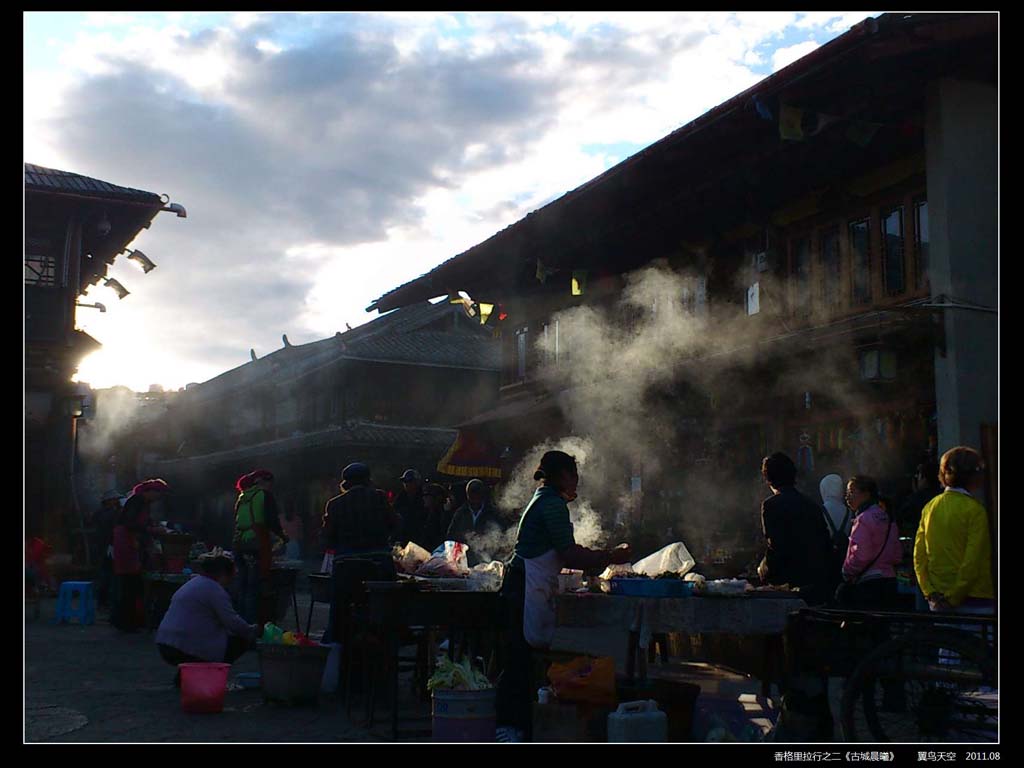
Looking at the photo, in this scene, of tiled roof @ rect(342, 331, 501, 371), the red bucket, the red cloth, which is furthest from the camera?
tiled roof @ rect(342, 331, 501, 371)

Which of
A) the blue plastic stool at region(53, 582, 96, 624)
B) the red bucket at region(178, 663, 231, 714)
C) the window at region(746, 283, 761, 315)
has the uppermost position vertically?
the window at region(746, 283, 761, 315)

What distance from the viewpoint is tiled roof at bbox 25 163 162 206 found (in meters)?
18.4

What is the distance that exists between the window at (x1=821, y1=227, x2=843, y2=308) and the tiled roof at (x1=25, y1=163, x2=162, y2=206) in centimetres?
1240

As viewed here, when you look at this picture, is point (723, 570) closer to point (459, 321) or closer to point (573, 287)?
point (573, 287)

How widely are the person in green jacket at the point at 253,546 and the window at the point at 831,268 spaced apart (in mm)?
6145

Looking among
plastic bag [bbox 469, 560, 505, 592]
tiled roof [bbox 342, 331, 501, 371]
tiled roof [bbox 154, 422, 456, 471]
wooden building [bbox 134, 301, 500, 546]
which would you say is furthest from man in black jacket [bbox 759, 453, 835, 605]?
tiled roof [bbox 342, 331, 501, 371]

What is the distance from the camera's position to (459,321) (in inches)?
1324

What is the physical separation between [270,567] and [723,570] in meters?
4.60

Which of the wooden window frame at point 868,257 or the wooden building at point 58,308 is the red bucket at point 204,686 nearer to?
the wooden window frame at point 868,257

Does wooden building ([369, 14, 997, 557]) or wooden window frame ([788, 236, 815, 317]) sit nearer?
wooden building ([369, 14, 997, 557])

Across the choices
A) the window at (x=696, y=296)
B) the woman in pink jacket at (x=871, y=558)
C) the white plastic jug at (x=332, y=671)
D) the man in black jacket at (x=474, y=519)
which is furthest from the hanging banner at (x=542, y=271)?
the woman in pink jacket at (x=871, y=558)

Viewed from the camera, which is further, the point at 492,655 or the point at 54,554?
the point at 54,554

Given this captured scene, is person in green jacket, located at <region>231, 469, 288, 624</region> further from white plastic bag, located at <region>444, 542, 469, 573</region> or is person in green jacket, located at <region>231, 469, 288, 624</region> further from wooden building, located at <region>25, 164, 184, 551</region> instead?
wooden building, located at <region>25, 164, 184, 551</region>

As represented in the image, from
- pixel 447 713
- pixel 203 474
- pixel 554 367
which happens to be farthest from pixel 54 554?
pixel 203 474
